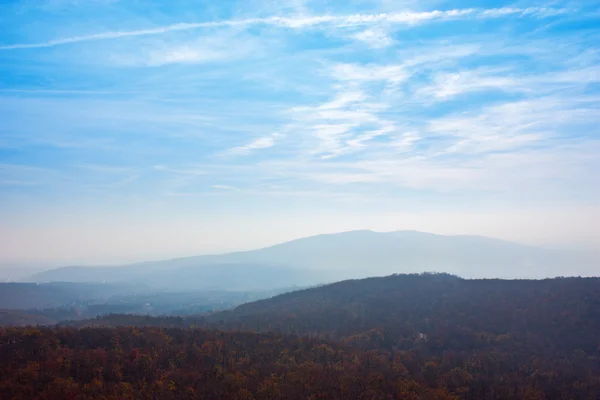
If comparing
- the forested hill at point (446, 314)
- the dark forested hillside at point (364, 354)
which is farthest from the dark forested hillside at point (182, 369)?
the forested hill at point (446, 314)

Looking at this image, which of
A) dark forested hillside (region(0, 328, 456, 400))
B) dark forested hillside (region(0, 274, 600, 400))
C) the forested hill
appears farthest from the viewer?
the forested hill

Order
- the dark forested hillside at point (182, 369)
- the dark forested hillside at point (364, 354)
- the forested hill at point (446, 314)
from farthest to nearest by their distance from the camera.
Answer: the forested hill at point (446, 314), the dark forested hillside at point (364, 354), the dark forested hillside at point (182, 369)

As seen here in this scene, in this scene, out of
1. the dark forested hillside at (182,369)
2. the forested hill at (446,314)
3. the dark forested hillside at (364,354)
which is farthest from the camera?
the forested hill at (446,314)

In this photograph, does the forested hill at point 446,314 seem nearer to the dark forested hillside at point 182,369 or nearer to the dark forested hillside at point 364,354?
the dark forested hillside at point 364,354

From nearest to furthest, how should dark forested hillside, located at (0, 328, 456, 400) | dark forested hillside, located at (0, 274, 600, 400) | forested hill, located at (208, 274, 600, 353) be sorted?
dark forested hillside, located at (0, 328, 456, 400) < dark forested hillside, located at (0, 274, 600, 400) < forested hill, located at (208, 274, 600, 353)

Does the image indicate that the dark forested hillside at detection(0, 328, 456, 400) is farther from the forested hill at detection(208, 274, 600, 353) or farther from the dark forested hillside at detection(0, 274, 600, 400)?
the forested hill at detection(208, 274, 600, 353)

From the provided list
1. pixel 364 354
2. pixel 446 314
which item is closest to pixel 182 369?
pixel 364 354

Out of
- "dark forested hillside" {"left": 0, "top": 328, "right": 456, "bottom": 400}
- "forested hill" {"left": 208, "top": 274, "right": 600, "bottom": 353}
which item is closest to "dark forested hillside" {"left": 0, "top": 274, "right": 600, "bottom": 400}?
"dark forested hillside" {"left": 0, "top": 328, "right": 456, "bottom": 400}

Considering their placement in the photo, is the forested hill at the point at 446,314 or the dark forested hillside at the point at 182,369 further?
the forested hill at the point at 446,314

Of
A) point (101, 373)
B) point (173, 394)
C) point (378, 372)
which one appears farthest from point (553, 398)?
point (101, 373)
